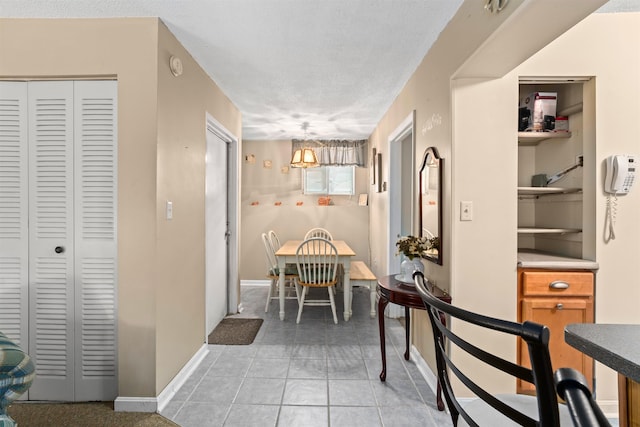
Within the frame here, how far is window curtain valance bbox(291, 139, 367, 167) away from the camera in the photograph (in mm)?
5219

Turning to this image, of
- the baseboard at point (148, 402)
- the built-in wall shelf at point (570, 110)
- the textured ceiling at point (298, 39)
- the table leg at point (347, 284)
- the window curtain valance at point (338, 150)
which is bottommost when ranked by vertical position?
the baseboard at point (148, 402)

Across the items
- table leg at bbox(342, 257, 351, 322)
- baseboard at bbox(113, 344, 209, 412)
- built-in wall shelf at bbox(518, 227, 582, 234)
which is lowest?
baseboard at bbox(113, 344, 209, 412)

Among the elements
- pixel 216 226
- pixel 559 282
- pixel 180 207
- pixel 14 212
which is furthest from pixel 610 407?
pixel 14 212

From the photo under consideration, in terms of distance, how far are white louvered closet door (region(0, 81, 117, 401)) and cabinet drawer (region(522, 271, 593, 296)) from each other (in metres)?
2.52

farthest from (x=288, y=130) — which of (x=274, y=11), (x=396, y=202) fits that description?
(x=274, y=11)

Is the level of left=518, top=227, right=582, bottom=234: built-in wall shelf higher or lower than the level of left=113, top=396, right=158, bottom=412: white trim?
higher

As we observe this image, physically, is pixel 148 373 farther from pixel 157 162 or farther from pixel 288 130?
pixel 288 130

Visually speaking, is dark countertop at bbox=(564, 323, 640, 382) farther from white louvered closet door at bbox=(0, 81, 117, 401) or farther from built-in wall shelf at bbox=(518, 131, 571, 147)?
white louvered closet door at bbox=(0, 81, 117, 401)

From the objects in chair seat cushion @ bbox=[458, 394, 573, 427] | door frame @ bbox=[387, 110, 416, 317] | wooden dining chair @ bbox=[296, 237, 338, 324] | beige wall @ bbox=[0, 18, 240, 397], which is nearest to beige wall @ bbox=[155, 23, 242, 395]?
beige wall @ bbox=[0, 18, 240, 397]

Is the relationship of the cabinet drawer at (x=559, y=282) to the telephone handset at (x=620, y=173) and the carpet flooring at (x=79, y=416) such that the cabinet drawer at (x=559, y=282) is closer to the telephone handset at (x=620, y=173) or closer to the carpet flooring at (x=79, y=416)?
the telephone handset at (x=620, y=173)

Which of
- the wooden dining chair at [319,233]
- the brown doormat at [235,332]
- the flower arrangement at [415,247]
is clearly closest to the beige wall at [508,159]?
the flower arrangement at [415,247]

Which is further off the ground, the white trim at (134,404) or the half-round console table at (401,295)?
the half-round console table at (401,295)

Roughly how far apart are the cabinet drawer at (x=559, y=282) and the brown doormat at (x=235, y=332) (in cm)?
231

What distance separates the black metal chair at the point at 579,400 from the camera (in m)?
0.38
